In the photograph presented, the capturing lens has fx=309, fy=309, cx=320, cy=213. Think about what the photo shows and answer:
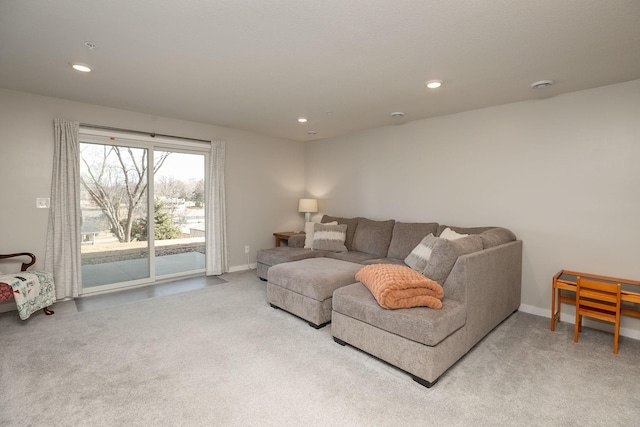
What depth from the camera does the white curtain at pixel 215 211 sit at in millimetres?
4867

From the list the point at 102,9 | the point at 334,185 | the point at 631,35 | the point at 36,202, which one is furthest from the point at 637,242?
the point at 36,202

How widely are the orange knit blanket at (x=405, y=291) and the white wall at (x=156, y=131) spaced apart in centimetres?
344

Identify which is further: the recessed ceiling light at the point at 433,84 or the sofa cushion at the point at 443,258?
the recessed ceiling light at the point at 433,84

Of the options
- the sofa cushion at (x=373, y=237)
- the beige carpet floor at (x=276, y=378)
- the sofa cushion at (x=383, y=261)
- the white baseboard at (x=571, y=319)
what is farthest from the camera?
the sofa cushion at (x=373, y=237)

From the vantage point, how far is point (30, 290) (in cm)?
306

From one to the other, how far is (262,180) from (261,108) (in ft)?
6.13

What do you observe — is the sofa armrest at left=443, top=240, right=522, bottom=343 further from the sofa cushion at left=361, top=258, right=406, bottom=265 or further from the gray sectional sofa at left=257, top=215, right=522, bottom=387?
the sofa cushion at left=361, top=258, right=406, bottom=265

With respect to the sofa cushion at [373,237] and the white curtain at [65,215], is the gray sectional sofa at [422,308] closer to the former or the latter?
the sofa cushion at [373,237]

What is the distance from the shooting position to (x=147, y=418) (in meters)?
1.77

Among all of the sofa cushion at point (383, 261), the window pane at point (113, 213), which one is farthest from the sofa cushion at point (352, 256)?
the window pane at point (113, 213)

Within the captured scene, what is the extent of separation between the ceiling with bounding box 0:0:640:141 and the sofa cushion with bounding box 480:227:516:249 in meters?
1.45

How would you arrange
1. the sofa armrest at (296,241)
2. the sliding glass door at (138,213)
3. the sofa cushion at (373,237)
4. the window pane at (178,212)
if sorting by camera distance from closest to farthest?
the sliding glass door at (138,213)
the sofa cushion at (373,237)
the window pane at (178,212)
the sofa armrest at (296,241)

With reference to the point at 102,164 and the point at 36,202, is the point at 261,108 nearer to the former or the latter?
the point at 102,164

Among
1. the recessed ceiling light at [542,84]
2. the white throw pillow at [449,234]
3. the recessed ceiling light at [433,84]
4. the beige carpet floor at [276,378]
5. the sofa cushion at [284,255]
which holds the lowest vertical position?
the beige carpet floor at [276,378]
